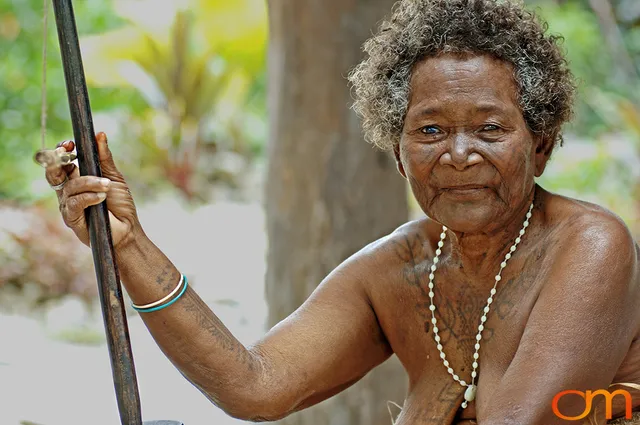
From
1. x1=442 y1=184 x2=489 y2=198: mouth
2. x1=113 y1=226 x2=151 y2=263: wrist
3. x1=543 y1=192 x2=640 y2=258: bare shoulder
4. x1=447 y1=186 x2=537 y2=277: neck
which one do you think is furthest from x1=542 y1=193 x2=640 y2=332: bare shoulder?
x1=113 y1=226 x2=151 y2=263: wrist

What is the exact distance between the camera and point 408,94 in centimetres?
253

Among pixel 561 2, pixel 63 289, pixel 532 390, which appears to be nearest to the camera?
pixel 532 390

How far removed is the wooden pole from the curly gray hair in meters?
0.84

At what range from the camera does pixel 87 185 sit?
2.12 m

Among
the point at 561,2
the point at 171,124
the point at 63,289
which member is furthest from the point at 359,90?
the point at 561,2

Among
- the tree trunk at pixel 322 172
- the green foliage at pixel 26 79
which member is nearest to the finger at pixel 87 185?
the tree trunk at pixel 322 172

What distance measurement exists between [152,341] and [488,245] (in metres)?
5.38

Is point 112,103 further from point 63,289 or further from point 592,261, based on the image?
point 592,261

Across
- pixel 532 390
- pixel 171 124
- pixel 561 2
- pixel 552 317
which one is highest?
pixel 561 2

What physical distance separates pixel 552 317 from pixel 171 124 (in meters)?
9.40

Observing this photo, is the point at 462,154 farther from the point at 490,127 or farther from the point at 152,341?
the point at 152,341

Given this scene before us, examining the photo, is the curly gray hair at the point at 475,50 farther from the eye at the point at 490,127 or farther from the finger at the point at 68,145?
the finger at the point at 68,145

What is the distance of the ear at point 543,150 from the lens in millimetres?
2553

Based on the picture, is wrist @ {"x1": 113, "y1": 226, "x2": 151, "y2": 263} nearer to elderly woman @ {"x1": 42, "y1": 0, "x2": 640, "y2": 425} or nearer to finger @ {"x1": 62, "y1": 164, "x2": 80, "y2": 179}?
elderly woman @ {"x1": 42, "y1": 0, "x2": 640, "y2": 425}
